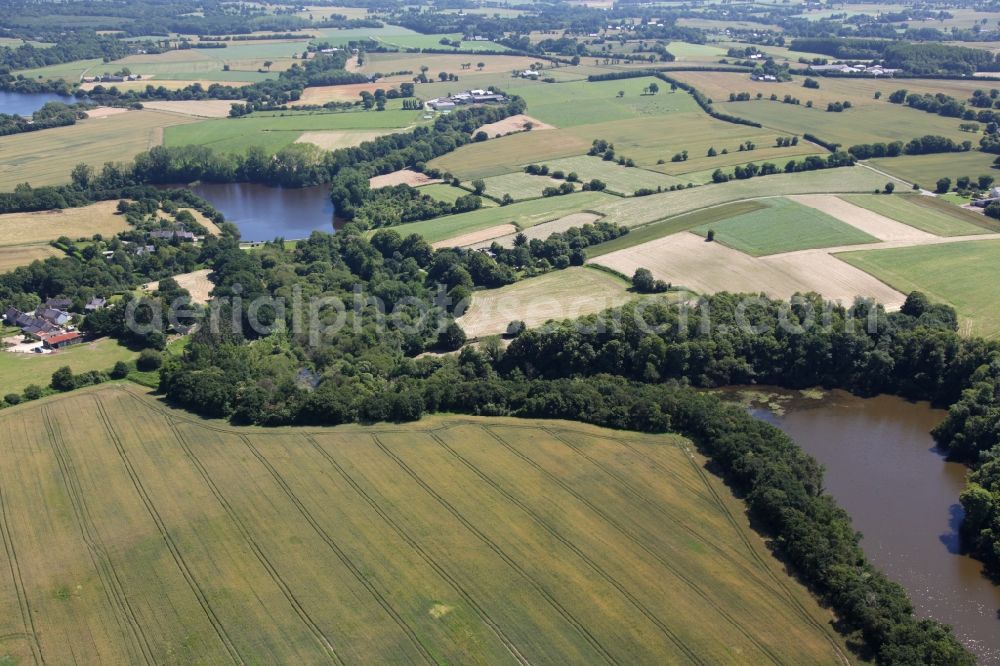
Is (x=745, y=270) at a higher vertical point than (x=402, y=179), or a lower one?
higher

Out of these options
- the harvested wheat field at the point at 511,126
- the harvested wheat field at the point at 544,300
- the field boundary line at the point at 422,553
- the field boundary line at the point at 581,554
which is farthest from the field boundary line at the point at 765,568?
the harvested wheat field at the point at 511,126

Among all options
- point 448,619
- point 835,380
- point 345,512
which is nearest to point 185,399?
point 345,512

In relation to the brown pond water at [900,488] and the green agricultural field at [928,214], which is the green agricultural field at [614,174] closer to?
the green agricultural field at [928,214]

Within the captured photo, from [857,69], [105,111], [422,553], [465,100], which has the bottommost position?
[105,111]

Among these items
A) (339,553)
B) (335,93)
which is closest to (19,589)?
(339,553)

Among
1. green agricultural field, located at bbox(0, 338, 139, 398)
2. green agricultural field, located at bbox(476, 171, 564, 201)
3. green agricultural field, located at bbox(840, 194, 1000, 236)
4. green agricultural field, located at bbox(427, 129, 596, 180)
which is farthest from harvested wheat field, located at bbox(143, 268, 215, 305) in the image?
green agricultural field, located at bbox(840, 194, 1000, 236)

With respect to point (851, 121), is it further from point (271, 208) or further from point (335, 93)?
point (335, 93)
